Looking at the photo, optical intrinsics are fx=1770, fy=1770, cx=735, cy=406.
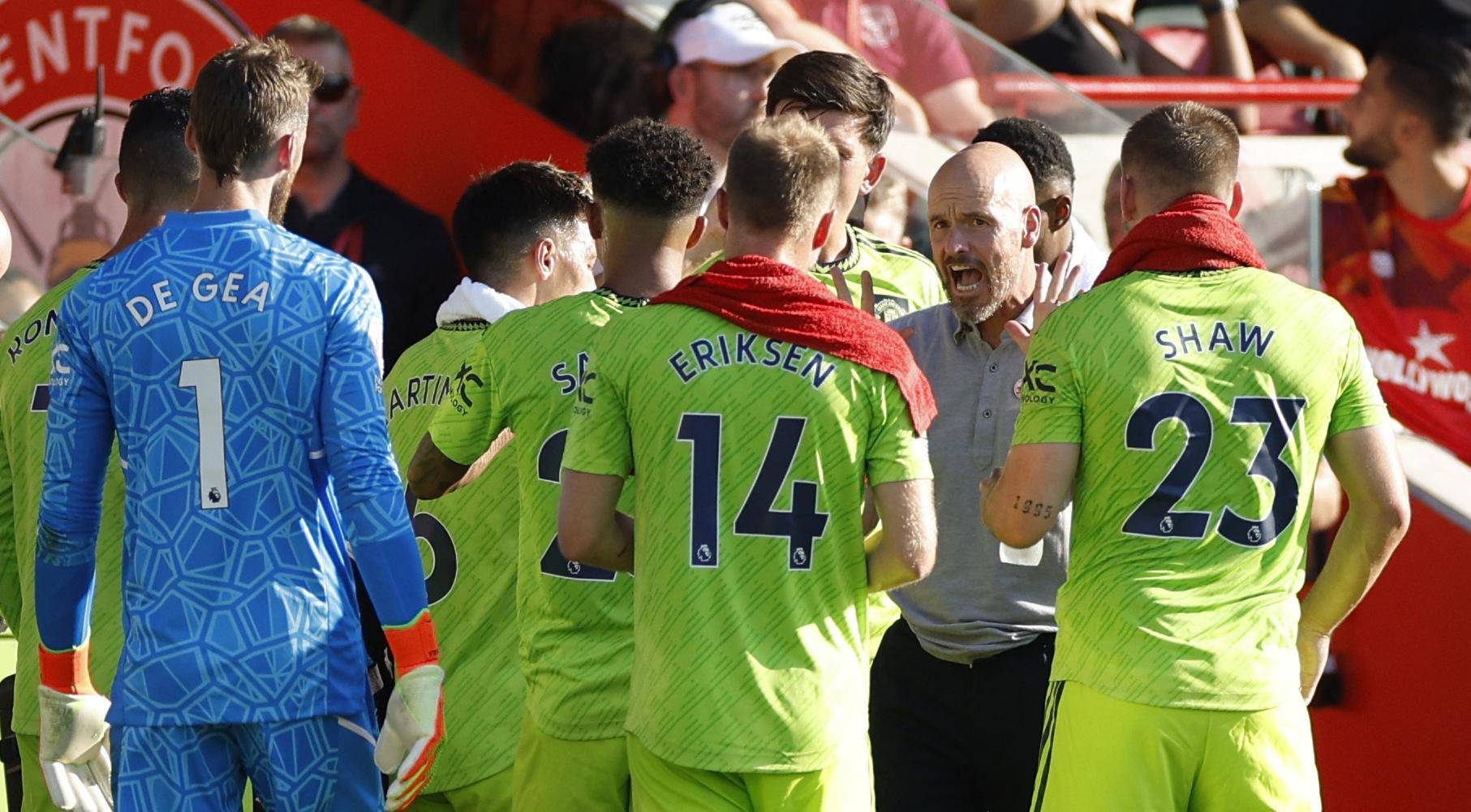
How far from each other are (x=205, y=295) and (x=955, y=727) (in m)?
2.20

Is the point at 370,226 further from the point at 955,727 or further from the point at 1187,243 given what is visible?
the point at 1187,243

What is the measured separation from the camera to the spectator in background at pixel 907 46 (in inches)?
265

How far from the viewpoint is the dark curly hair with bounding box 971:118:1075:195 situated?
16.4 ft

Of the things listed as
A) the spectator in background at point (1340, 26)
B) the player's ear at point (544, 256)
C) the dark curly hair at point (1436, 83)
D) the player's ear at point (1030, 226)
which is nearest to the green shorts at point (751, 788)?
the player's ear at point (1030, 226)

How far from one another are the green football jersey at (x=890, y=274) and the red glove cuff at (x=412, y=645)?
1.80 meters

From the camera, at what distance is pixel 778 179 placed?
11.4ft

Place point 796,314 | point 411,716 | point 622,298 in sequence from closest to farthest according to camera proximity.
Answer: point 411,716 → point 796,314 → point 622,298

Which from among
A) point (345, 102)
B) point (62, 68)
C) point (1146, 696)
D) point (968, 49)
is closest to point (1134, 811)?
point (1146, 696)

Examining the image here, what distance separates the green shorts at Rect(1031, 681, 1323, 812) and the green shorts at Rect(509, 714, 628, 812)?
100 cm

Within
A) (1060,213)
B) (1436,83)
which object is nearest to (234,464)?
(1060,213)

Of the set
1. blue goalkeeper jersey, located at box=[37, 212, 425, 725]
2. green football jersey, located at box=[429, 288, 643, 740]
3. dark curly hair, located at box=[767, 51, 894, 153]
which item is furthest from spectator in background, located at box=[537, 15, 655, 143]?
blue goalkeeper jersey, located at box=[37, 212, 425, 725]

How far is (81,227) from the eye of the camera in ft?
22.6

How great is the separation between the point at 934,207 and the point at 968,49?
2506 mm

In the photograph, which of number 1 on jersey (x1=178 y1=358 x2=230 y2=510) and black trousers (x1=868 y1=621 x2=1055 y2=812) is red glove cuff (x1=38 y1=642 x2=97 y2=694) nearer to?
number 1 on jersey (x1=178 y1=358 x2=230 y2=510)
